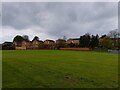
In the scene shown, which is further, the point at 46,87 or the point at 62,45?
the point at 62,45

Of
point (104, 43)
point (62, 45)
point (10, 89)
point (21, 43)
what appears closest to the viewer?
point (10, 89)

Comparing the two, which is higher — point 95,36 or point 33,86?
point 95,36

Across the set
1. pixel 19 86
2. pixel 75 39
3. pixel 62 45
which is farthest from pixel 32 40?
pixel 19 86

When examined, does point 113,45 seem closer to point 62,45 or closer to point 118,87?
point 62,45

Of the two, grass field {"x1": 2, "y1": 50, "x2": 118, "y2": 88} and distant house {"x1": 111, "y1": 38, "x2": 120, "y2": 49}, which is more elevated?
distant house {"x1": 111, "y1": 38, "x2": 120, "y2": 49}

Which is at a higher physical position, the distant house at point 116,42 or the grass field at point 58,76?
the distant house at point 116,42

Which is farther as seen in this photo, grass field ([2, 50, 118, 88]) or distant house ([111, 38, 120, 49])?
distant house ([111, 38, 120, 49])

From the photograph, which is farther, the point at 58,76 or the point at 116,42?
the point at 116,42

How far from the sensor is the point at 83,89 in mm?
7820

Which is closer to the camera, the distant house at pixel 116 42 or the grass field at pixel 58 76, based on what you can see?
the grass field at pixel 58 76

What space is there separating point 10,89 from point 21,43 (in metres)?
131

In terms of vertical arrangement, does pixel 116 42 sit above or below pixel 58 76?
above

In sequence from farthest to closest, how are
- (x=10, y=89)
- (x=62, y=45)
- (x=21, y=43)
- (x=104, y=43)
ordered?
(x=21, y=43) < (x=62, y=45) < (x=104, y=43) < (x=10, y=89)

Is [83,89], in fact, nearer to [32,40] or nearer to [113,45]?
[113,45]
